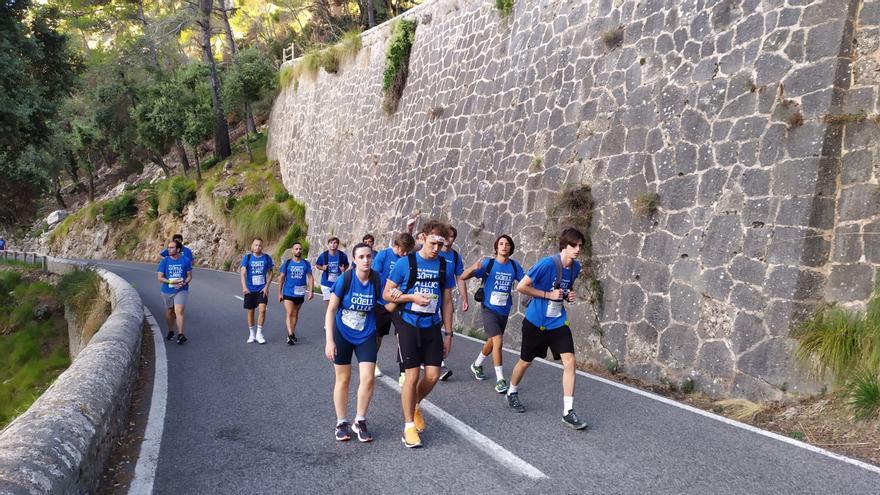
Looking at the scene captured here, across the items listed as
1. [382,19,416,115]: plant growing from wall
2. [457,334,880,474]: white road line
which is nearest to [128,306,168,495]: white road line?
[457,334,880,474]: white road line

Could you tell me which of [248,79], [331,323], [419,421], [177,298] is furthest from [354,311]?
[248,79]

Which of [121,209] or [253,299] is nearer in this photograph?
[253,299]

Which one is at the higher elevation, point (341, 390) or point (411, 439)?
point (341, 390)

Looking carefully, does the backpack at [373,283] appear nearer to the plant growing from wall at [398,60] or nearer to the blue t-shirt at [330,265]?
the blue t-shirt at [330,265]

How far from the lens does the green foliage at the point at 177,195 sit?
33.7m

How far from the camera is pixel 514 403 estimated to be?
6.33m

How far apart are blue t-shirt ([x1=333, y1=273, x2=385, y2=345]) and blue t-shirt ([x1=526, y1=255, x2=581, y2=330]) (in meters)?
1.74

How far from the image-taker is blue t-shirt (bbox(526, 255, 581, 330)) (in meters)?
6.20

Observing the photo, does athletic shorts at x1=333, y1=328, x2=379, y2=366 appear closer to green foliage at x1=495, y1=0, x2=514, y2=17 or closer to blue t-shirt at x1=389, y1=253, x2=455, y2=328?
blue t-shirt at x1=389, y1=253, x2=455, y2=328

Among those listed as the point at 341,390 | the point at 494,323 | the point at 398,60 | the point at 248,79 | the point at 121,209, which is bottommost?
the point at 341,390

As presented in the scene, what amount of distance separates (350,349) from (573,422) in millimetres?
2099

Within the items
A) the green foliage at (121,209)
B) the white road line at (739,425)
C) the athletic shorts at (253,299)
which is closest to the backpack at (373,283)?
the white road line at (739,425)

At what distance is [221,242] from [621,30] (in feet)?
76.0

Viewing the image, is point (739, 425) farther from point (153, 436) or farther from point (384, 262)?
point (153, 436)
